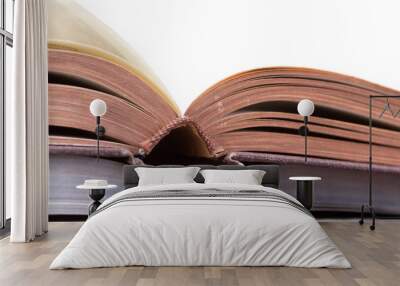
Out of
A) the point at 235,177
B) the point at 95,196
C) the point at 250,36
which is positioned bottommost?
the point at 95,196

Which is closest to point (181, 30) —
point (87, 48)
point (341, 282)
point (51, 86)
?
point (87, 48)

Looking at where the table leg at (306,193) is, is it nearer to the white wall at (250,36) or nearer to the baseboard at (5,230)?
the white wall at (250,36)

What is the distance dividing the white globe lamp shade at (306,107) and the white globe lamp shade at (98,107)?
2.44 meters

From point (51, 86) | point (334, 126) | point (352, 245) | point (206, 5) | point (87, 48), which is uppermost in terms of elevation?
point (206, 5)

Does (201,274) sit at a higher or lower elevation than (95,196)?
lower

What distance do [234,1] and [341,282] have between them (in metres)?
4.36

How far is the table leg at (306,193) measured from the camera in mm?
6574

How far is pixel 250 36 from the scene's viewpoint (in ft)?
22.9

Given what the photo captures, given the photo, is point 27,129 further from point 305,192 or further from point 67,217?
point 305,192

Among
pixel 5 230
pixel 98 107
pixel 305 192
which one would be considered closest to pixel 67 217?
pixel 5 230

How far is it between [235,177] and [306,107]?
51.1 inches

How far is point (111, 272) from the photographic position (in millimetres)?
4078

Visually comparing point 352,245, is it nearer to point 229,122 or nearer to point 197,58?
point 229,122

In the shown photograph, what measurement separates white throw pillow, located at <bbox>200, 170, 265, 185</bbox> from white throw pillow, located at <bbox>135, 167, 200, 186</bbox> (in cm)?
24
